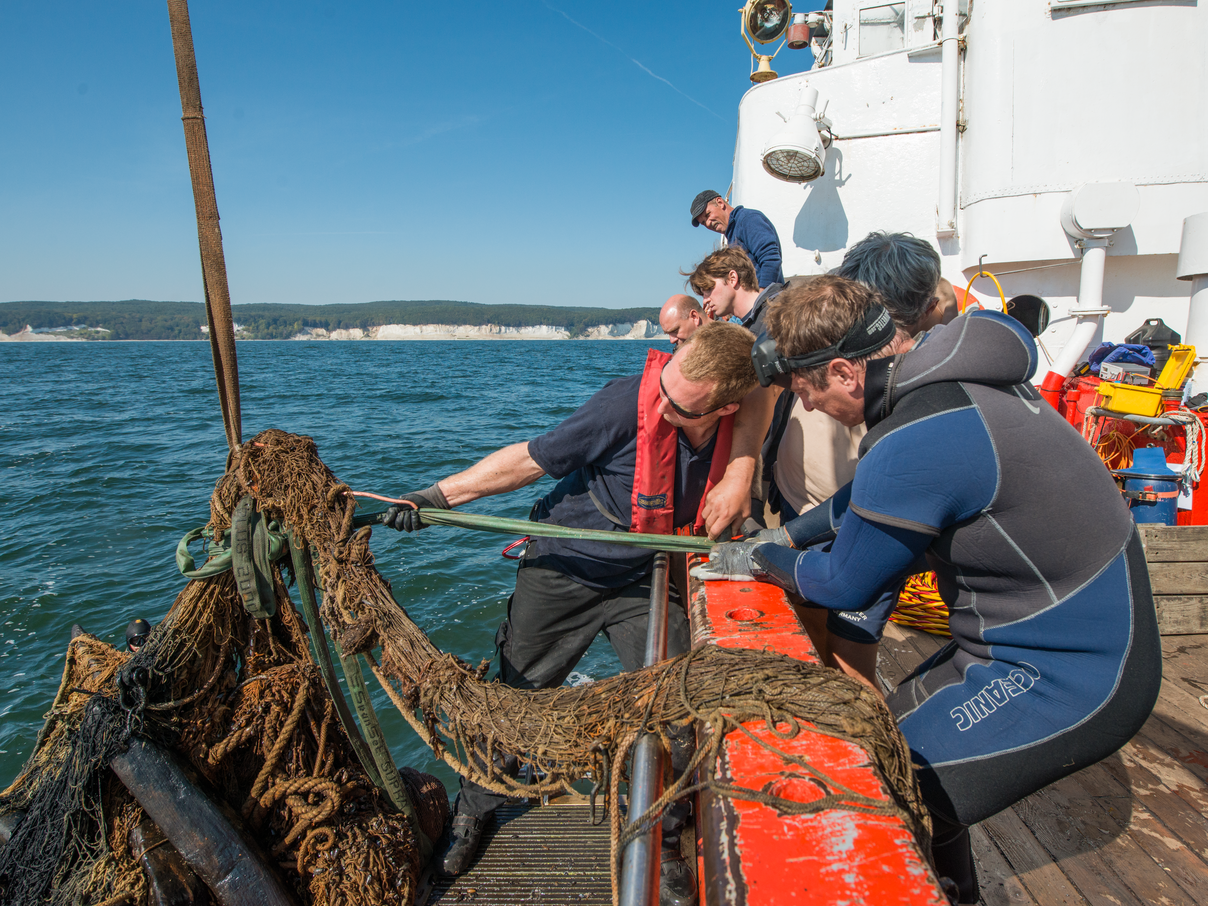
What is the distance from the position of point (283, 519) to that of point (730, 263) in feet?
9.94

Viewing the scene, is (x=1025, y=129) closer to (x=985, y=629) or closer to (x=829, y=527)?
(x=829, y=527)

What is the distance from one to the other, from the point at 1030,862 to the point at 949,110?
7.00m

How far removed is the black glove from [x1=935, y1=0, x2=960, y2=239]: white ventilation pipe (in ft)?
21.4

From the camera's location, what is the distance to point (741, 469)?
2.71 m

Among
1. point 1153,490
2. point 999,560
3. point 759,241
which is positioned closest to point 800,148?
point 759,241

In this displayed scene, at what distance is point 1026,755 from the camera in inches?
61.9

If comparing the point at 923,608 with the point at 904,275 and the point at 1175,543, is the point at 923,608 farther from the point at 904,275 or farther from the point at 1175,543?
the point at 904,275

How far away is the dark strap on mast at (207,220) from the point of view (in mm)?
1920

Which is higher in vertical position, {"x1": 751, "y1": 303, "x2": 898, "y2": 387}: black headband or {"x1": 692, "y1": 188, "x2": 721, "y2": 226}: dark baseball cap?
{"x1": 692, "y1": 188, "x2": 721, "y2": 226}: dark baseball cap

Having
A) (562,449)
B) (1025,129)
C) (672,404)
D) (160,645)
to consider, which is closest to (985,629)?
(672,404)

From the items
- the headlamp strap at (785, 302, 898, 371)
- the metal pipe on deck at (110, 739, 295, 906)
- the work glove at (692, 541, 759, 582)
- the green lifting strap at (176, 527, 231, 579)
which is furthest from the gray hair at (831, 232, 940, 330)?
the metal pipe on deck at (110, 739, 295, 906)

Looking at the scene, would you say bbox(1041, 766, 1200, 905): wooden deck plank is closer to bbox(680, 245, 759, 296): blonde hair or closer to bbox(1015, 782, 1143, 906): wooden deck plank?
bbox(1015, 782, 1143, 906): wooden deck plank

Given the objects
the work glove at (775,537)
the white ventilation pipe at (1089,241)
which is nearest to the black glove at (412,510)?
the work glove at (775,537)

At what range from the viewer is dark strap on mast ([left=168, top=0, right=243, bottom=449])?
192 cm
